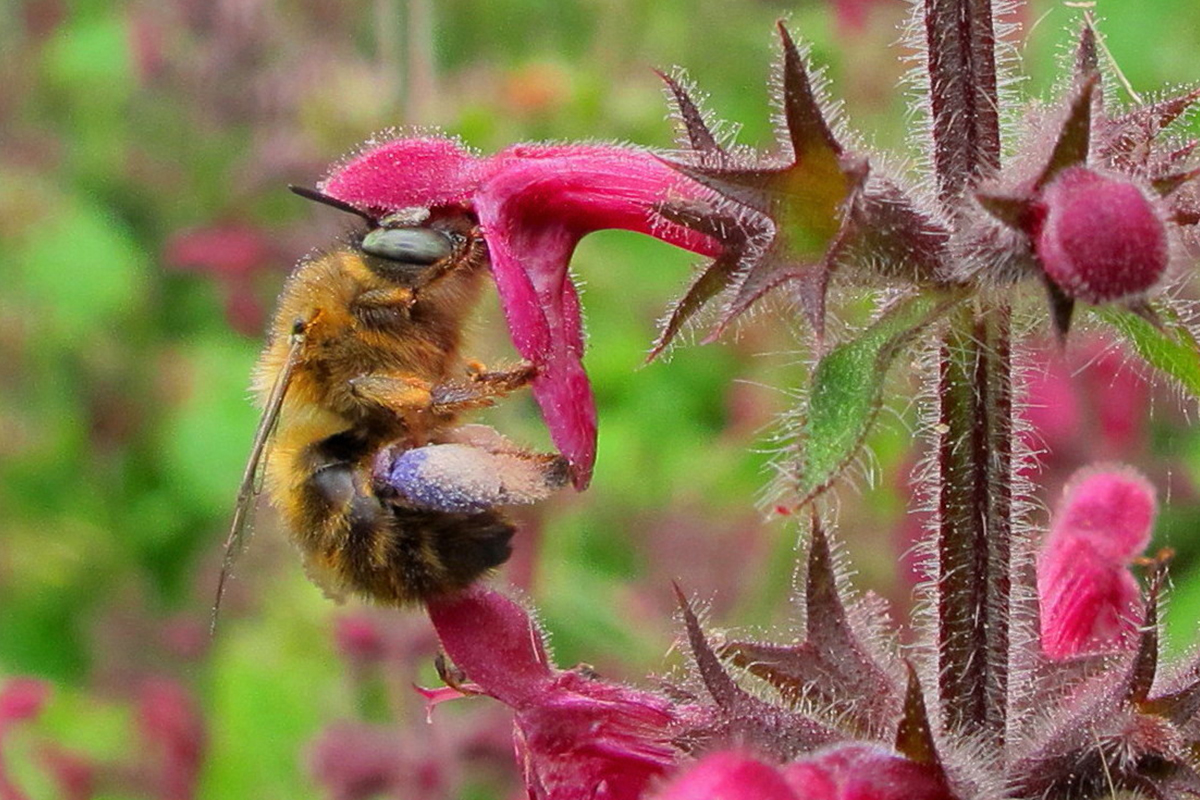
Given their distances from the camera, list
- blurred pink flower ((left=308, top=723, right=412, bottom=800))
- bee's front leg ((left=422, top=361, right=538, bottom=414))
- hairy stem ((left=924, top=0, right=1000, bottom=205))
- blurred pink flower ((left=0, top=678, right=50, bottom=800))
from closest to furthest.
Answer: hairy stem ((left=924, top=0, right=1000, bottom=205)), bee's front leg ((left=422, top=361, right=538, bottom=414)), blurred pink flower ((left=0, top=678, right=50, bottom=800)), blurred pink flower ((left=308, top=723, right=412, bottom=800))

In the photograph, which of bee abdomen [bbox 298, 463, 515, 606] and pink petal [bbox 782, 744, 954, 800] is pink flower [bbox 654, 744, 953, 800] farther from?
bee abdomen [bbox 298, 463, 515, 606]

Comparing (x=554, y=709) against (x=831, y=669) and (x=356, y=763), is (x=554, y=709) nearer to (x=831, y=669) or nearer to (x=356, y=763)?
(x=831, y=669)

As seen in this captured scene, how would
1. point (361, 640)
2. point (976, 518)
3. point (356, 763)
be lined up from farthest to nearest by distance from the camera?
point (361, 640), point (356, 763), point (976, 518)

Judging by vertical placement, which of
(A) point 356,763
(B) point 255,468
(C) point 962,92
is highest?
(C) point 962,92

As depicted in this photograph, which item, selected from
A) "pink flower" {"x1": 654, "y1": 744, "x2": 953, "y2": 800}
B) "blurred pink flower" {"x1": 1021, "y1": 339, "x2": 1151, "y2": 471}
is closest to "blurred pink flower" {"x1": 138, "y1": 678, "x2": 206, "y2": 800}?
"blurred pink flower" {"x1": 1021, "y1": 339, "x2": 1151, "y2": 471}

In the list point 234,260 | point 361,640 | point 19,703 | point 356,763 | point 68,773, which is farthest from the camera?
point 234,260

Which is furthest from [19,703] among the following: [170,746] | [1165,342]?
[1165,342]

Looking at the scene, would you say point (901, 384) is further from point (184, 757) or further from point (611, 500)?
point (184, 757)
